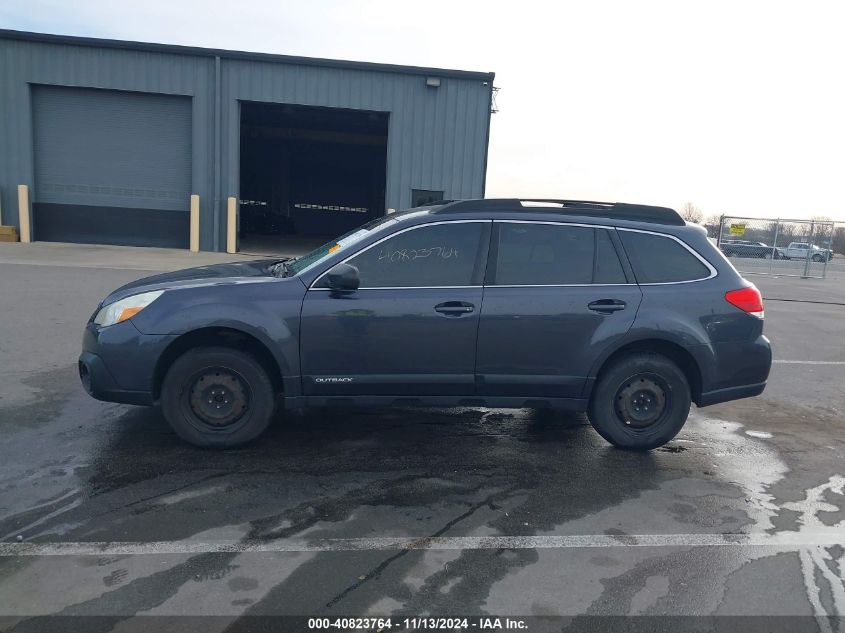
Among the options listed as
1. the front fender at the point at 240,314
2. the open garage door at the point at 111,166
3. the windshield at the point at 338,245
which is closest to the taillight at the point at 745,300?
the windshield at the point at 338,245

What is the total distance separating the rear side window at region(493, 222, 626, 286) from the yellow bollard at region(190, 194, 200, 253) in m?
18.1

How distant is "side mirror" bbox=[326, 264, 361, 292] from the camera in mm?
4629

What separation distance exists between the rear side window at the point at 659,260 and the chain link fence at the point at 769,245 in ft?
60.7

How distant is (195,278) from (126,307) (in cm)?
54

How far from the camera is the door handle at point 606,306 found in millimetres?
4875

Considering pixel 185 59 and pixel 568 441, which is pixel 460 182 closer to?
pixel 185 59

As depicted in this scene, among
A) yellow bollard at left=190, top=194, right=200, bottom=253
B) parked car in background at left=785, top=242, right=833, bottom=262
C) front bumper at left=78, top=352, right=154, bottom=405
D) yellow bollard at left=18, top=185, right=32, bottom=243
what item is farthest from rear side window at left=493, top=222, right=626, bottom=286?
A: yellow bollard at left=18, top=185, right=32, bottom=243

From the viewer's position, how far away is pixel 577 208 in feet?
17.2

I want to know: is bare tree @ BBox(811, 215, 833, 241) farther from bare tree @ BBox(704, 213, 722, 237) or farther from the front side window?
the front side window

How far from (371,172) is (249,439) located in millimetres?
39949

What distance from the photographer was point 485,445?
523 cm

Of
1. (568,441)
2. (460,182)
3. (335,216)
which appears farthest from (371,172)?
(568,441)

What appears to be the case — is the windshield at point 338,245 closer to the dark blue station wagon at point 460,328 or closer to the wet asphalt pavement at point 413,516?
the dark blue station wagon at point 460,328

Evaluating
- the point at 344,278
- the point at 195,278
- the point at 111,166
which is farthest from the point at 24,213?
the point at 344,278
